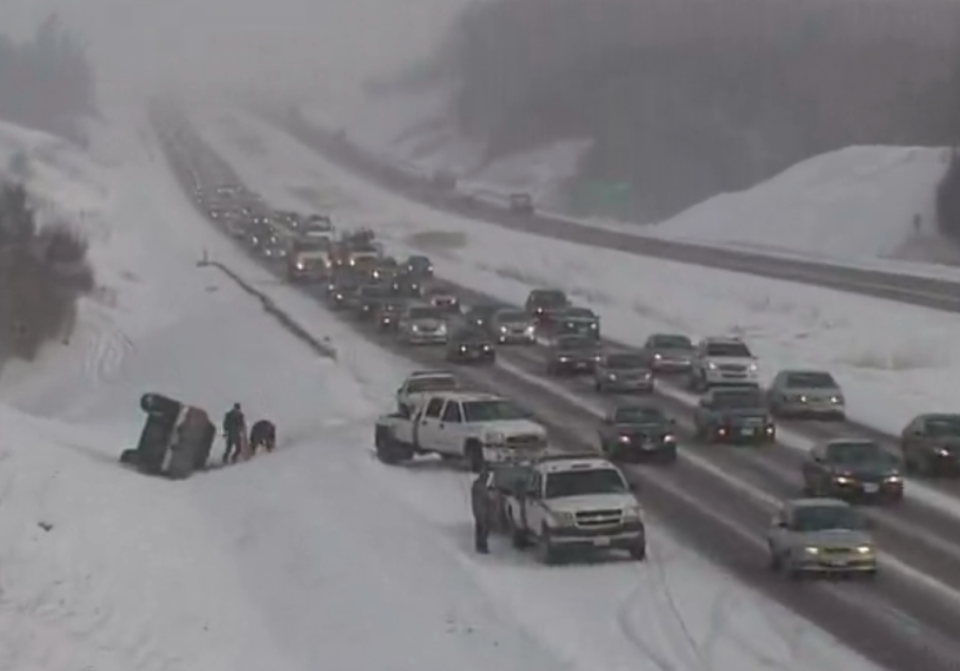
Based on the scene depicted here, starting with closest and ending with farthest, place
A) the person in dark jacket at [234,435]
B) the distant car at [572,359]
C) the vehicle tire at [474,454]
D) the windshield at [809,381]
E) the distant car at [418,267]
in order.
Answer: the vehicle tire at [474,454], the person in dark jacket at [234,435], the windshield at [809,381], the distant car at [572,359], the distant car at [418,267]

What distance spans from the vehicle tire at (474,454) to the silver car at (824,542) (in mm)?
10799

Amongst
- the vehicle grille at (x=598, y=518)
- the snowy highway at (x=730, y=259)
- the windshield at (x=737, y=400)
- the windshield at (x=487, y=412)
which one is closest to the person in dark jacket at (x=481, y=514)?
the vehicle grille at (x=598, y=518)

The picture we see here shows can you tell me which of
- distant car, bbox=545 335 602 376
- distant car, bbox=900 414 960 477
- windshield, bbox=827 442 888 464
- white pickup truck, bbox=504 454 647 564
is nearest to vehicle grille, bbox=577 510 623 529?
white pickup truck, bbox=504 454 647 564

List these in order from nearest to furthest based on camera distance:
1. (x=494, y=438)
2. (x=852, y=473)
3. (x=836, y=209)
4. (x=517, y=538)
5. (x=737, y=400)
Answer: (x=517, y=538) < (x=852, y=473) < (x=494, y=438) < (x=737, y=400) < (x=836, y=209)

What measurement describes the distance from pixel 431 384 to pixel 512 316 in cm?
2285

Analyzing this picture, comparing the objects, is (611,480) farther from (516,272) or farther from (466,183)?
(466,183)

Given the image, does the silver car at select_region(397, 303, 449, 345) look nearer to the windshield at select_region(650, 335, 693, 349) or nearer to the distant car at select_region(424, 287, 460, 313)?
the distant car at select_region(424, 287, 460, 313)

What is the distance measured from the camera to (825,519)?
28375 millimetres

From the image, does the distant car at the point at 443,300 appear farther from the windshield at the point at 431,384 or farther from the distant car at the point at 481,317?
the windshield at the point at 431,384

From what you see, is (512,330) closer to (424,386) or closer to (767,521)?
(424,386)

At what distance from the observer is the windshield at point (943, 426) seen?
40.1m

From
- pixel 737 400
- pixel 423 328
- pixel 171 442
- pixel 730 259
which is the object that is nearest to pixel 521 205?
pixel 730 259

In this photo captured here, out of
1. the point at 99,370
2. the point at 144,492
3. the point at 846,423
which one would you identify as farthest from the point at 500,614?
the point at 99,370

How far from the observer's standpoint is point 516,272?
101m
